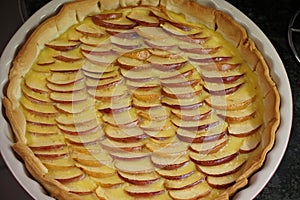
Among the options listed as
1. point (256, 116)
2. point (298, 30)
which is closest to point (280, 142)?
point (256, 116)

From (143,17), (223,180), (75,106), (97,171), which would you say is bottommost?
(223,180)

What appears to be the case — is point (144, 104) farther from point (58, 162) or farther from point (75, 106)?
point (58, 162)

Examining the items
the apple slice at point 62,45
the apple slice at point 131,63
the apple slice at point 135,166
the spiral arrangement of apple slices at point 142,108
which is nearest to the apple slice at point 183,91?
the spiral arrangement of apple slices at point 142,108

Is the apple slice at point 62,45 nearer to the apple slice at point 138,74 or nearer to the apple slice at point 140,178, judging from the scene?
the apple slice at point 138,74

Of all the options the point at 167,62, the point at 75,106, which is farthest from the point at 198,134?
the point at 75,106

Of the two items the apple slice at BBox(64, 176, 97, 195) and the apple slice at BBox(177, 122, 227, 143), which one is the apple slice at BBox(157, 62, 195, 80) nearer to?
→ the apple slice at BBox(177, 122, 227, 143)

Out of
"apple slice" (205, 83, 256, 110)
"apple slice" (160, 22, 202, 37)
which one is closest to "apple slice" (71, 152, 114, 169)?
"apple slice" (205, 83, 256, 110)

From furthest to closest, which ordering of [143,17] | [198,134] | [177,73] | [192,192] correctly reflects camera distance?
1. [143,17]
2. [177,73]
3. [198,134]
4. [192,192]
